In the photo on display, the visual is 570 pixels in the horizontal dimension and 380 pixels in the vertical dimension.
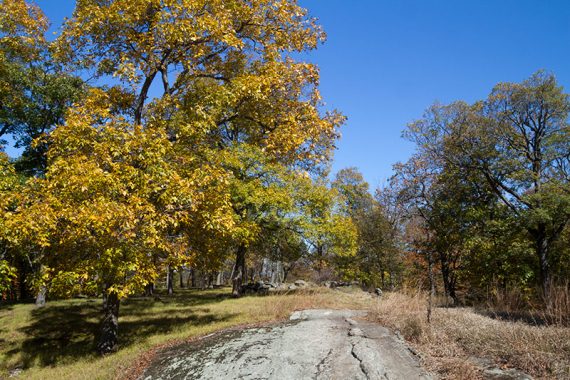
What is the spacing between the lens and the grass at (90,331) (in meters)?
9.49

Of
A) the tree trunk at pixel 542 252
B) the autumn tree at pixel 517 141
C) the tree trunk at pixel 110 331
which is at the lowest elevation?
the tree trunk at pixel 110 331

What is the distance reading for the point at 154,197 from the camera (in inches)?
370

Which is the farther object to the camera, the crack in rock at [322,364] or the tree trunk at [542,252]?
the tree trunk at [542,252]

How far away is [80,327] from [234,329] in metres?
8.01

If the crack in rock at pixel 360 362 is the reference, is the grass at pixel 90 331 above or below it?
below

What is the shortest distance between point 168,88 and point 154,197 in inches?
177

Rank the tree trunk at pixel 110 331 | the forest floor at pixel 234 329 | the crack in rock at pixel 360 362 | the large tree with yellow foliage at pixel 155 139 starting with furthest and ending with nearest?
the tree trunk at pixel 110 331 < the large tree with yellow foliage at pixel 155 139 < the forest floor at pixel 234 329 < the crack in rock at pixel 360 362

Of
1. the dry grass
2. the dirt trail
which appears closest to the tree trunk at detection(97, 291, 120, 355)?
the dirt trail

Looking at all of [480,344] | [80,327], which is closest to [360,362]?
[480,344]

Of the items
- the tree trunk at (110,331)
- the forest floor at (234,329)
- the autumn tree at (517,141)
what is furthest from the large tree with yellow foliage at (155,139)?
the autumn tree at (517,141)

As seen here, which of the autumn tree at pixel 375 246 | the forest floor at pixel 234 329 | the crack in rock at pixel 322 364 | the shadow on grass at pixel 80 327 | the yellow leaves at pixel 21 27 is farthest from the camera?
the autumn tree at pixel 375 246

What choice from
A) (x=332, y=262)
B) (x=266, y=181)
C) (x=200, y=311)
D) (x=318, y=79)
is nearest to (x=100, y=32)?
(x=318, y=79)

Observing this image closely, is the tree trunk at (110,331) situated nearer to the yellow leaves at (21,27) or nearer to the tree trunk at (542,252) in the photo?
the yellow leaves at (21,27)

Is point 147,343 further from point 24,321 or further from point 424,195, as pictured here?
point 424,195
